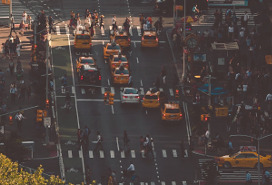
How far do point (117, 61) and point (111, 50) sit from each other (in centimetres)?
363

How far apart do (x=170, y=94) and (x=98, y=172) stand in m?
18.6

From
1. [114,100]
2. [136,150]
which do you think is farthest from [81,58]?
[136,150]

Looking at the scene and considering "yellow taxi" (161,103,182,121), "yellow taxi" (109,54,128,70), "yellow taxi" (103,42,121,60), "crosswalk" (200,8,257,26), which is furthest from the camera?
"crosswalk" (200,8,257,26)

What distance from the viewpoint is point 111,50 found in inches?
5807

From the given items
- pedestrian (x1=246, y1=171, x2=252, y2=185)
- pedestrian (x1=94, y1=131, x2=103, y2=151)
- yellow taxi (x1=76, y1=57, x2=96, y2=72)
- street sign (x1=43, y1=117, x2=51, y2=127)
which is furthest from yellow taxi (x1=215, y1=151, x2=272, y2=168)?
yellow taxi (x1=76, y1=57, x2=96, y2=72)

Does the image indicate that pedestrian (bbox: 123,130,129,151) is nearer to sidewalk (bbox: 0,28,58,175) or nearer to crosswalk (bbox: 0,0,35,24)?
sidewalk (bbox: 0,28,58,175)

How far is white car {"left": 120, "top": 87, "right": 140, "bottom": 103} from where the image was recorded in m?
136

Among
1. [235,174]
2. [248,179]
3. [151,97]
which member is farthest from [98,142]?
[248,179]

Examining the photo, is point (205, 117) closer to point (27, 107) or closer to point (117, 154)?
point (117, 154)

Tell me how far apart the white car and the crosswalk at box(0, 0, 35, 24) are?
2703cm

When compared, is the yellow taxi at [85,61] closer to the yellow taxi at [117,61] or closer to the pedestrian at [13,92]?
the yellow taxi at [117,61]

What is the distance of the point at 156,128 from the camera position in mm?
132500

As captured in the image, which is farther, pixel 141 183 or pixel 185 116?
pixel 185 116

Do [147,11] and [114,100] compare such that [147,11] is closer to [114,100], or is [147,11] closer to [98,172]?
[114,100]
